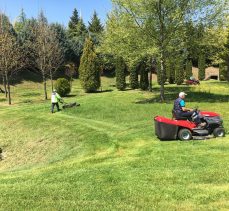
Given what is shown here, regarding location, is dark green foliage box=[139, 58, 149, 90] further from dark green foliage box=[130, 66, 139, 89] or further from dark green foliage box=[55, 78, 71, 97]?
dark green foliage box=[55, 78, 71, 97]

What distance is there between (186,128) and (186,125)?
0.12 metres

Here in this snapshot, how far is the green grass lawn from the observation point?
344 inches

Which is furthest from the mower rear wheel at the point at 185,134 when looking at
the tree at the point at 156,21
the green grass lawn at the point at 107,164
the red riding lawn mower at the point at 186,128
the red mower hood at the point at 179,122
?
the tree at the point at 156,21

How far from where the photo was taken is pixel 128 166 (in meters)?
11.8

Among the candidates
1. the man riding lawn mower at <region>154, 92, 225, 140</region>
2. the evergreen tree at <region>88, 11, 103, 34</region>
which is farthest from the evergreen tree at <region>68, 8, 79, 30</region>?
the man riding lawn mower at <region>154, 92, 225, 140</region>

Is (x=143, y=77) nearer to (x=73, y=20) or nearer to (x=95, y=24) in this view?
(x=95, y=24)

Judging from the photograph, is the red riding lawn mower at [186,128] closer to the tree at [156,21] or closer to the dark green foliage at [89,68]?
the tree at [156,21]

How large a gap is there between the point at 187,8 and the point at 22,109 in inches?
541

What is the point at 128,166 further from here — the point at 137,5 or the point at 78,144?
the point at 137,5

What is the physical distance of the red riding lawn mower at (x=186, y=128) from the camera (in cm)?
1565

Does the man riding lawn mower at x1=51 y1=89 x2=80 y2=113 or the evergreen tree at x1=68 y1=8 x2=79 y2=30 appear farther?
the evergreen tree at x1=68 y1=8 x2=79 y2=30

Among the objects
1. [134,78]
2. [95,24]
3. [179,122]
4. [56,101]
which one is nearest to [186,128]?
[179,122]

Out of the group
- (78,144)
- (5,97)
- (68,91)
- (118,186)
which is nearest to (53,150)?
(78,144)

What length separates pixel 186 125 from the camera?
15.7m
